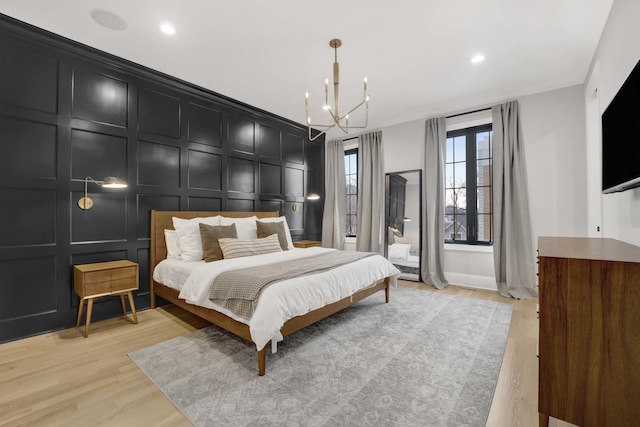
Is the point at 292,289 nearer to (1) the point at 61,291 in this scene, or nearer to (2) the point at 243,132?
(1) the point at 61,291

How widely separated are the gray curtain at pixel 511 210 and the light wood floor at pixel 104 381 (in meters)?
1.01

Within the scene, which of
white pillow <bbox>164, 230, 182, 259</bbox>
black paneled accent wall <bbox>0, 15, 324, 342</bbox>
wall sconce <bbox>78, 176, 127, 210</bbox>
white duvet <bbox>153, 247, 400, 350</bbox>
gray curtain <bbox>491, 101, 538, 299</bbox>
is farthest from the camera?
gray curtain <bbox>491, 101, 538, 299</bbox>

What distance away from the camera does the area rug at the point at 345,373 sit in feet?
5.58

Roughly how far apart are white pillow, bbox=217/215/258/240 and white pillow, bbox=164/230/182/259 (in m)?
0.61

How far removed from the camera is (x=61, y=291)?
9.44ft

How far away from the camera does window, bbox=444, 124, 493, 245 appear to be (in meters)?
4.45

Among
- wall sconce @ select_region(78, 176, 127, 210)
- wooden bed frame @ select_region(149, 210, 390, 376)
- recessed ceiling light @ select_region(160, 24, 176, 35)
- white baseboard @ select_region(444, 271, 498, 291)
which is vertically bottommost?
white baseboard @ select_region(444, 271, 498, 291)

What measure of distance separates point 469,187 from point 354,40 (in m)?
2.95

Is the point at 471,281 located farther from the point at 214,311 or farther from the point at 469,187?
the point at 214,311

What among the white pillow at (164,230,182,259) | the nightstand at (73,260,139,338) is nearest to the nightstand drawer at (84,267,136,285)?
the nightstand at (73,260,139,338)

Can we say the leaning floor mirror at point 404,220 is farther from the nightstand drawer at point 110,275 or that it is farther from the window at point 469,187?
the nightstand drawer at point 110,275

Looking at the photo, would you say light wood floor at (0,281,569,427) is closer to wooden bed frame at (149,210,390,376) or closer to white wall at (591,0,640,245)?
wooden bed frame at (149,210,390,376)

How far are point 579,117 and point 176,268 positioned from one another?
521cm

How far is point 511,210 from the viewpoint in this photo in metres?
4.03
